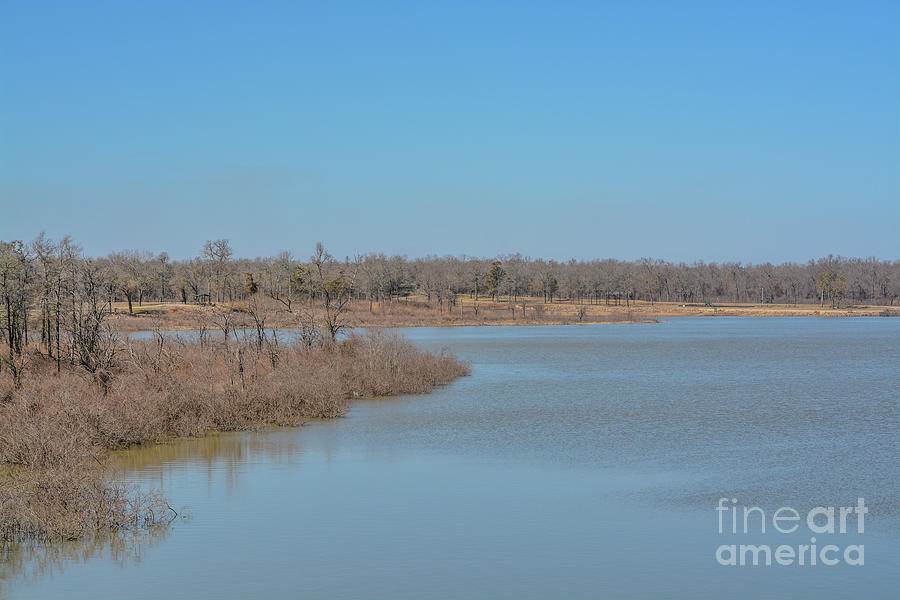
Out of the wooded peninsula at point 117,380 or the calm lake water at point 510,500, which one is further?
the wooded peninsula at point 117,380

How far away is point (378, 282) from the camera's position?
117312 mm

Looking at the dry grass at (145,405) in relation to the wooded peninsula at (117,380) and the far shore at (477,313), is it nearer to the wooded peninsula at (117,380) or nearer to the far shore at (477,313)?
the wooded peninsula at (117,380)

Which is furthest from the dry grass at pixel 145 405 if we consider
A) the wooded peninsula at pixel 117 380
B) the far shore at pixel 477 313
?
the far shore at pixel 477 313

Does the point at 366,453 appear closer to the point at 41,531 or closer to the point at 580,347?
the point at 41,531

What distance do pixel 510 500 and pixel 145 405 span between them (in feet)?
35.3

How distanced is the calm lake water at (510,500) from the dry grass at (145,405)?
63 centimetres

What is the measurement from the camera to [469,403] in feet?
105

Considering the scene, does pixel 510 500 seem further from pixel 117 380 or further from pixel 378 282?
pixel 378 282

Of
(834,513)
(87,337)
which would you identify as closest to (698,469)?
(834,513)

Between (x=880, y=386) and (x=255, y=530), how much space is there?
2999 centimetres

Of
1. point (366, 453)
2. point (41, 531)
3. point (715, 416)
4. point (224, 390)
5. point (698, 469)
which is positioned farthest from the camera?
point (715, 416)

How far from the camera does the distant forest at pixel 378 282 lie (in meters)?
34.1

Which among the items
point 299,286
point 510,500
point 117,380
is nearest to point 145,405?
point 117,380

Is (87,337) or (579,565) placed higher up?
(87,337)
